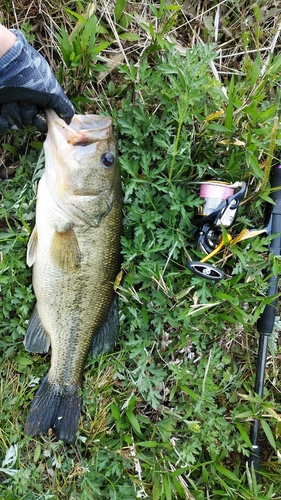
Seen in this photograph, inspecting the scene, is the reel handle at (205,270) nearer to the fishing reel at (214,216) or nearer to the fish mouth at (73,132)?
the fishing reel at (214,216)

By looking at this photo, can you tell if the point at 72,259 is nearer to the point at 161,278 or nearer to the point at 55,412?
the point at 161,278

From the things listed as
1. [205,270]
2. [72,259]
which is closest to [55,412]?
[72,259]

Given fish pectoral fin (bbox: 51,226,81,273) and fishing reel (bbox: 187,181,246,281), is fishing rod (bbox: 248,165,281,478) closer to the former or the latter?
fishing reel (bbox: 187,181,246,281)

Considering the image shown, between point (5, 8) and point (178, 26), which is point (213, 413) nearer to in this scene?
point (178, 26)

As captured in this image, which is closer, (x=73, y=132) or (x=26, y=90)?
(x=26, y=90)

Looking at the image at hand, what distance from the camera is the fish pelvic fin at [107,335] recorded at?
3074 mm

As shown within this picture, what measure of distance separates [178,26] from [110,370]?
8.21 feet

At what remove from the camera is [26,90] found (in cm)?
243

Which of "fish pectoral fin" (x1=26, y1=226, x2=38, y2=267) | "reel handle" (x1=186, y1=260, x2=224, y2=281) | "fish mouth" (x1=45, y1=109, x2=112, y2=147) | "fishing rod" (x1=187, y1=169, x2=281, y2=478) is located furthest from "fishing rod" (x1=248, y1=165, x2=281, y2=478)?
"fish pectoral fin" (x1=26, y1=226, x2=38, y2=267)

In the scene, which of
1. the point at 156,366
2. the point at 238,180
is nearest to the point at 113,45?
the point at 238,180

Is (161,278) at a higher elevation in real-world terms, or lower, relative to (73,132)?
lower

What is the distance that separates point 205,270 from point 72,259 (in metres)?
0.85

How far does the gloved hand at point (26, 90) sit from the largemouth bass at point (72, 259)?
0.29ft

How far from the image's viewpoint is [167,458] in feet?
10.1
